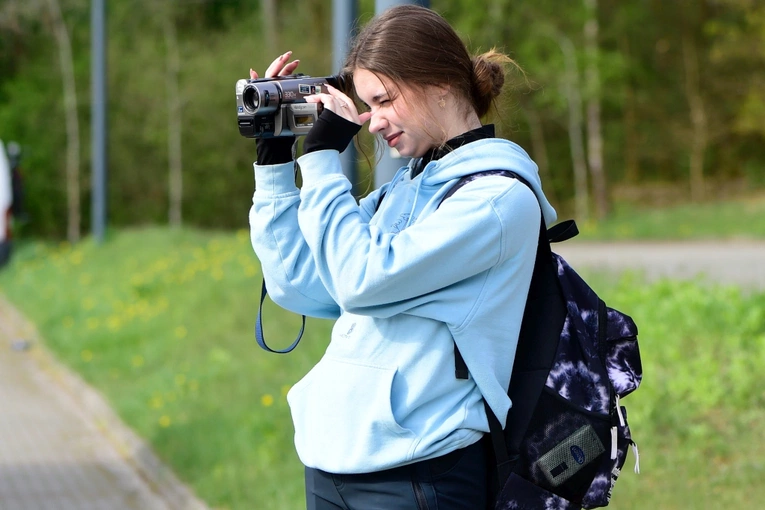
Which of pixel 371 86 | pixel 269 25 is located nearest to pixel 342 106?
pixel 371 86

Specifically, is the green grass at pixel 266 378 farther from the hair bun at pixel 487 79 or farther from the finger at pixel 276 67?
the finger at pixel 276 67

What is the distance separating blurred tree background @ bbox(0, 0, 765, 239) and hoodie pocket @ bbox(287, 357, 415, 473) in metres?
19.8

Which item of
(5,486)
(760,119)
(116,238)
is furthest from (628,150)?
(5,486)

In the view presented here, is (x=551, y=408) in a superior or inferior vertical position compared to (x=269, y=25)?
superior

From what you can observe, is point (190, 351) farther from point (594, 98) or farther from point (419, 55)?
point (594, 98)

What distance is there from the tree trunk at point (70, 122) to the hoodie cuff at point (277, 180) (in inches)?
896

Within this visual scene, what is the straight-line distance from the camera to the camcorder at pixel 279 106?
2.03 meters

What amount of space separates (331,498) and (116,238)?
14428 mm

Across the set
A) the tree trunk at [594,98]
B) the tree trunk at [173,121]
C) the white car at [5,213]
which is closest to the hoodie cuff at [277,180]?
the white car at [5,213]

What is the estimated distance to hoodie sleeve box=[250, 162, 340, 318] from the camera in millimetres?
2043

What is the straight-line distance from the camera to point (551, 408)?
1.89 metres

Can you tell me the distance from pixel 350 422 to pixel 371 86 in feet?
2.01

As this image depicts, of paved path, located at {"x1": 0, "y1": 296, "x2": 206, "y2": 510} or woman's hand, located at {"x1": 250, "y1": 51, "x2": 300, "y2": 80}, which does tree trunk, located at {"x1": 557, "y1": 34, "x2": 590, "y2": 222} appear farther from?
woman's hand, located at {"x1": 250, "y1": 51, "x2": 300, "y2": 80}

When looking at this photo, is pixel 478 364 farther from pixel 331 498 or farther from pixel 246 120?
pixel 246 120
